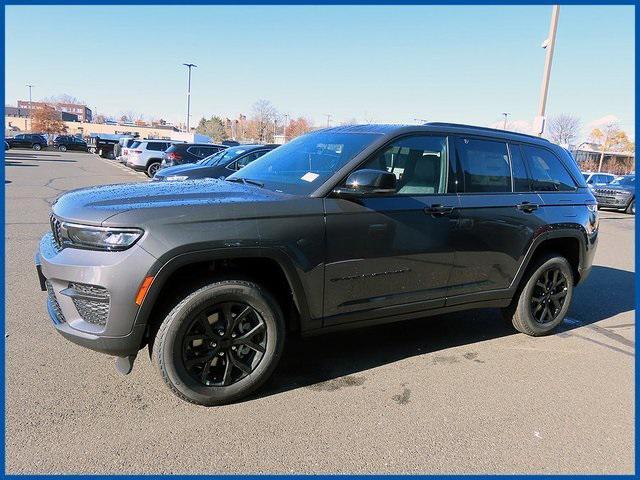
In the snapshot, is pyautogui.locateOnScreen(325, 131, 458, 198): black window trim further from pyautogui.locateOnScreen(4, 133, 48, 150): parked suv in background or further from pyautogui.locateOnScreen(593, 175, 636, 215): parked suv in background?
pyautogui.locateOnScreen(4, 133, 48, 150): parked suv in background

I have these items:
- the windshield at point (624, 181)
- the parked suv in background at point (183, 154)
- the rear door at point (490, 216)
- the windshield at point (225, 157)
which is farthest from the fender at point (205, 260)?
the windshield at point (624, 181)

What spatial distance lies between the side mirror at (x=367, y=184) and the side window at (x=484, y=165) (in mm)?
1016

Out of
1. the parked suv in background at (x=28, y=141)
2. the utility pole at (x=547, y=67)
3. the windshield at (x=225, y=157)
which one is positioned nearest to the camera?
the windshield at (x=225, y=157)

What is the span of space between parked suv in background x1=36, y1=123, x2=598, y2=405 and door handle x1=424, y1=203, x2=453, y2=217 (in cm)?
2

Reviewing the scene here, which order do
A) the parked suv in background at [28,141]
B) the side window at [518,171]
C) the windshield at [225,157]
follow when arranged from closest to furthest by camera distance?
the side window at [518,171] < the windshield at [225,157] < the parked suv in background at [28,141]

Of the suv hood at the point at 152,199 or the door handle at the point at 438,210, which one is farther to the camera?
the door handle at the point at 438,210

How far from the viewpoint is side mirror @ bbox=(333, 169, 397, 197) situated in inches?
131

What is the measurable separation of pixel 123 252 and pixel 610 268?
8.07 m

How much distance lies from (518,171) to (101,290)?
3.64 meters

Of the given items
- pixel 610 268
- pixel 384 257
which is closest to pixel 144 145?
pixel 610 268

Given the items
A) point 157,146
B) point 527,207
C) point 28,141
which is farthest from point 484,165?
point 28,141

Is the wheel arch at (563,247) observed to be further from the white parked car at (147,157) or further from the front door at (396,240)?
the white parked car at (147,157)

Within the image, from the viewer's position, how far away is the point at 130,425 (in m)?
2.96

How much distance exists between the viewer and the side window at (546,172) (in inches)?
184
